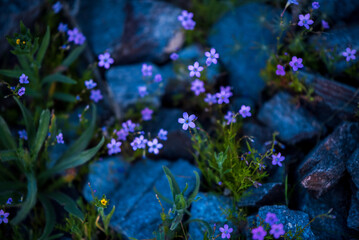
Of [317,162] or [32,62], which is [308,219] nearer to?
→ [317,162]

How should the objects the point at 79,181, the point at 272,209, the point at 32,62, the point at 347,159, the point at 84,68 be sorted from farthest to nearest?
1. the point at 84,68
2. the point at 79,181
3. the point at 32,62
4. the point at 347,159
5. the point at 272,209

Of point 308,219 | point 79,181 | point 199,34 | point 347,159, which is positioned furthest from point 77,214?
point 199,34

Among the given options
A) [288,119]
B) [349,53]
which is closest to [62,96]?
[288,119]

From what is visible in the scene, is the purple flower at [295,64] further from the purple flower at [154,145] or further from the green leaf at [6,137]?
the green leaf at [6,137]

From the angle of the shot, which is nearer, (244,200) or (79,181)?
(244,200)

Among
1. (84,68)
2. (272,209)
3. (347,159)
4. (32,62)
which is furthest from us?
(84,68)

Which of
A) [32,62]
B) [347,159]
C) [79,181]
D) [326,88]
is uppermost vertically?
[32,62]

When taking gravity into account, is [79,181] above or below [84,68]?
below
